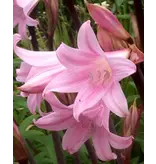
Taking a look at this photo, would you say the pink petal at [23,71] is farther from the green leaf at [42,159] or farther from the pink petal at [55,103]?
the green leaf at [42,159]

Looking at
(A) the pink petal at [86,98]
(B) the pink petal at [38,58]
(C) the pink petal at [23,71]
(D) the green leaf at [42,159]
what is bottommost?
(D) the green leaf at [42,159]

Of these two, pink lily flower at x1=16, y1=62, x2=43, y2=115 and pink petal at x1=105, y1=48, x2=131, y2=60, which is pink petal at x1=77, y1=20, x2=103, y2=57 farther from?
pink lily flower at x1=16, y1=62, x2=43, y2=115

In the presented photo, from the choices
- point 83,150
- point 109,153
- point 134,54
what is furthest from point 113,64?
point 83,150

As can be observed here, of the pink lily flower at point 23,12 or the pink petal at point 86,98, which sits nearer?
the pink petal at point 86,98

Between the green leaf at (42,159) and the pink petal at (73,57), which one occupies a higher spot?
the pink petal at (73,57)

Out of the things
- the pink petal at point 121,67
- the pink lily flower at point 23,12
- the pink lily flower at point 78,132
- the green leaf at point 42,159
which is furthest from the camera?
the green leaf at point 42,159

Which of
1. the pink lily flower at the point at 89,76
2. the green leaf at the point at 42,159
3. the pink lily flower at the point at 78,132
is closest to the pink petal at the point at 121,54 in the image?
the pink lily flower at the point at 89,76

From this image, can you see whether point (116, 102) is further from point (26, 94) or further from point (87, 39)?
point (26, 94)

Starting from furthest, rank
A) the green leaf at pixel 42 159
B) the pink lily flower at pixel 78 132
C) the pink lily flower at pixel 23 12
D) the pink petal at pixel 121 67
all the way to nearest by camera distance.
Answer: the green leaf at pixel 42 159, the pink lily flower at pixel 23 12, the pink lily flower at pixel 78 132, the pink petal at pixel 121 67
